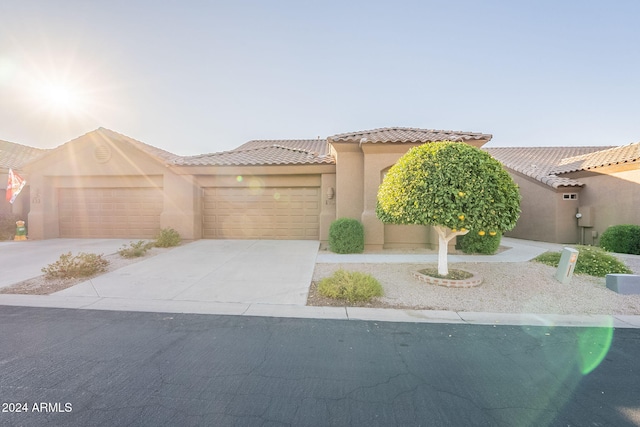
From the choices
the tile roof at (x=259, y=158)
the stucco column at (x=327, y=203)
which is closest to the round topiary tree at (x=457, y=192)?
the stucco column at (x=327, y=203)

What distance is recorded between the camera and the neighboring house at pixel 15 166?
548 inches

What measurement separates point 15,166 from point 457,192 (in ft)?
72.2

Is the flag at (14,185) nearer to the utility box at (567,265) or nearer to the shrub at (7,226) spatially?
the shrub at (7,226)

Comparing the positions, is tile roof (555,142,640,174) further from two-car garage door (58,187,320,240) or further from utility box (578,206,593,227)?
two-car garage door (58,187,320,240)

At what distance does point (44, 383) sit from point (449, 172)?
273 inches

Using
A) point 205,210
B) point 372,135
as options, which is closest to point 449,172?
point 372,135

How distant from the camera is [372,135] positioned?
36.3 ft

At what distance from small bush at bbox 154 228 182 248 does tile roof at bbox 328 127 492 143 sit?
7.08 metres

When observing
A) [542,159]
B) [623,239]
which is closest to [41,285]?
[623,239]

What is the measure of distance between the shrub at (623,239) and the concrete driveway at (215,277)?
10662mm

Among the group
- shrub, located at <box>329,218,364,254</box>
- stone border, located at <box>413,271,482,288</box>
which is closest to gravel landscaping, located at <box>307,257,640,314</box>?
stone border, located at <box>413,271,482,288</box>

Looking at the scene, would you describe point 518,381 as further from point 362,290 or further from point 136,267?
point 136,267

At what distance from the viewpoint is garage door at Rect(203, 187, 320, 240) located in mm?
12398

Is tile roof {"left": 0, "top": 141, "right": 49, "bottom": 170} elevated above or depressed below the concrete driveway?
above
